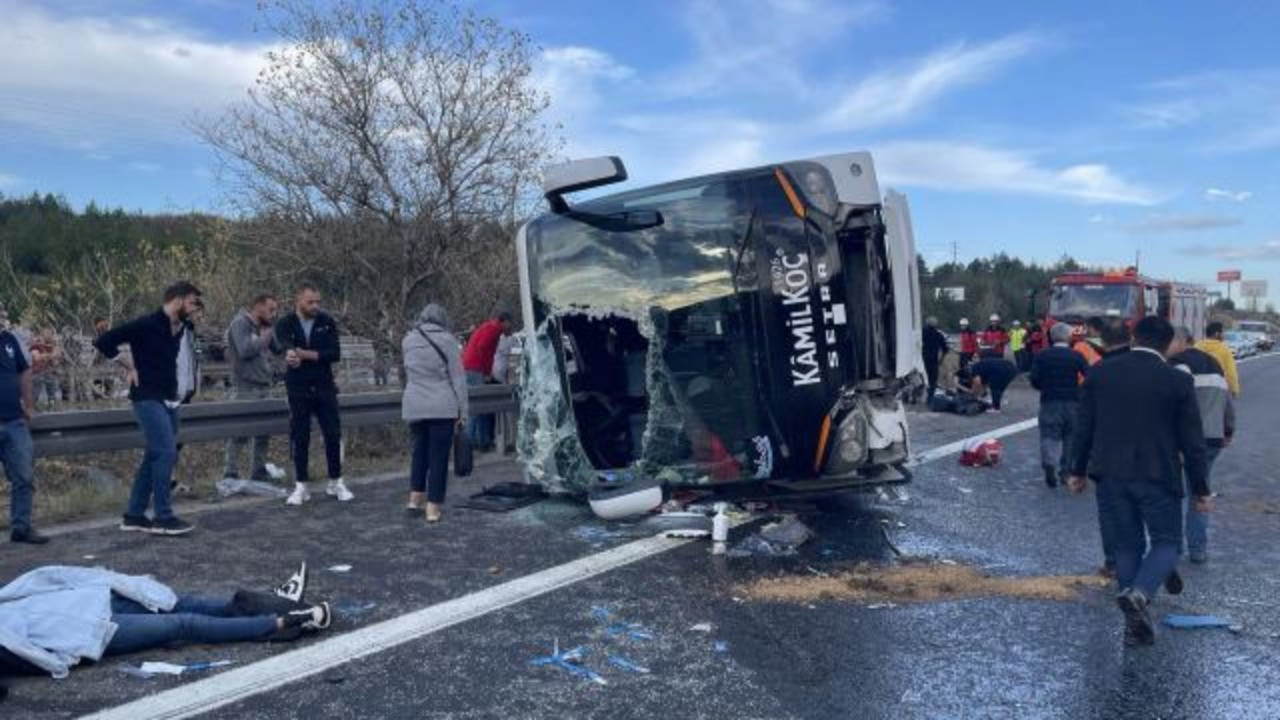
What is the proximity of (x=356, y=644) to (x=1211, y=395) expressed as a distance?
19.8 ft

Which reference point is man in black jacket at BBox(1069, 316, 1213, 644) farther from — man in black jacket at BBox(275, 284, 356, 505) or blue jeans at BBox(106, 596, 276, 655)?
man in black jacket at BBox(275, 284, 356, 505)

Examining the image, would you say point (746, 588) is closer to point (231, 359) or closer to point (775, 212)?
point (775, 212)

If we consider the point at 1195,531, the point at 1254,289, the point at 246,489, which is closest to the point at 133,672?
the point at 246,489

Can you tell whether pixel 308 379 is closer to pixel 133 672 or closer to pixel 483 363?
pixel 483 363

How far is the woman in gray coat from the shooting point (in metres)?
7.79

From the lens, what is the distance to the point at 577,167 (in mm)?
7832

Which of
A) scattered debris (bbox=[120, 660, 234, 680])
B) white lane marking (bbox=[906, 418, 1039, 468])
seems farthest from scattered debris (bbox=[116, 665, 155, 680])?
white lane marking (bbox=[906, 418, 1039, 468])

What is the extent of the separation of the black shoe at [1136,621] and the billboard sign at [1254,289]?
11262cm

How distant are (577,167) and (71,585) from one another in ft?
14.9

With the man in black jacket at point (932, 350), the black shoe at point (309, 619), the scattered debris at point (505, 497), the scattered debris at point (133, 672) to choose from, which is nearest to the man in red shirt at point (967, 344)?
the man in black jacket at point (932, 350)

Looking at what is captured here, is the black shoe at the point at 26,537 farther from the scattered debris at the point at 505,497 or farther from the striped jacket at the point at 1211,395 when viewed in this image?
the striped jacket at the point at 1211,395

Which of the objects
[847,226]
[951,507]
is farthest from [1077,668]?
[951,507]

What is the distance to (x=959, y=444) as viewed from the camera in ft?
43.2

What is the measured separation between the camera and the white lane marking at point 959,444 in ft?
A: 38.2
